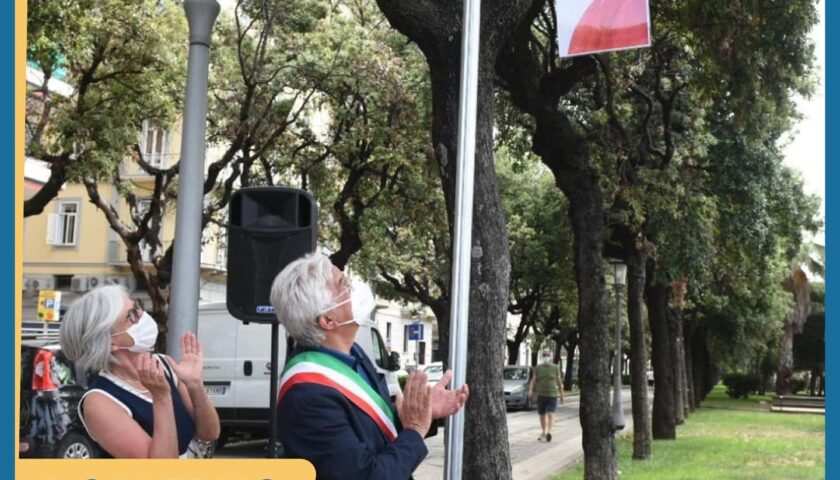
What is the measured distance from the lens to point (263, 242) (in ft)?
20.6

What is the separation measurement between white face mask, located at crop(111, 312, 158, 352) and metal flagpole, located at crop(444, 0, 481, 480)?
119cm

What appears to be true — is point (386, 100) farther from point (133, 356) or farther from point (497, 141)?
point (133, 356)

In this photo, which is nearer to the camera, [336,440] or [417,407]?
[336,440]

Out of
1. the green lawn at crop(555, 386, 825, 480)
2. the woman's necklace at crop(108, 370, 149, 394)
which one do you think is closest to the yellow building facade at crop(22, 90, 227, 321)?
the green lawn at crop(555, 386, 825, 480)

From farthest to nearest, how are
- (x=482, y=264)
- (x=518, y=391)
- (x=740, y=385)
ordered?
(x=740, y=385), (x=518, y=391), (x=482, y=264)

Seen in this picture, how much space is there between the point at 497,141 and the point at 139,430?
38.3 feet

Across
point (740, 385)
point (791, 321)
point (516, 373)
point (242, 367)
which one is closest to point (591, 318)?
point (242, 367)

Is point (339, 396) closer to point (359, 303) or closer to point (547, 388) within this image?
point (359, 303)

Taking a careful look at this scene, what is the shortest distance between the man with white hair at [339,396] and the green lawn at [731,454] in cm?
990

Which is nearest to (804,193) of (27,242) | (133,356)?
(133,356)

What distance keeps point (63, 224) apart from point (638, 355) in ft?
99.4

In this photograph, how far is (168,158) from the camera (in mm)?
35031

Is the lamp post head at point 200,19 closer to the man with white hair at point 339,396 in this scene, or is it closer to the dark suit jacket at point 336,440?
the man with white hair at point 339,396

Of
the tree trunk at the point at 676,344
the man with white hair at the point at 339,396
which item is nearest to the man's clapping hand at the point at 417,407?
the man with white hair at the point at 339,396
